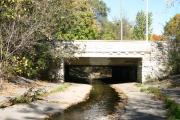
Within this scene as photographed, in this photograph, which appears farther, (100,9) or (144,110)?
(100,9)

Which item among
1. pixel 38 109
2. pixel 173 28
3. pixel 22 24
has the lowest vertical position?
pixel 38 109

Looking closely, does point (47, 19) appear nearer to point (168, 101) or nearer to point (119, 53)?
point (168, 101)

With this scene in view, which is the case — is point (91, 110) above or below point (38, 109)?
below

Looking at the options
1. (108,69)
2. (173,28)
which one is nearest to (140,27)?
(108,69)

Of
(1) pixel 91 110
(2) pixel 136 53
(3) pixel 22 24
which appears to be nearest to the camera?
(1) pixel 91 110

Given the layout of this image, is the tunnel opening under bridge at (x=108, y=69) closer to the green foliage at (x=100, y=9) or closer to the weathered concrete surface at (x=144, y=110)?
the green foliage at (x=100, y=9)

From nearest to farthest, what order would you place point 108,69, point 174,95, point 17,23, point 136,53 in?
1. point 17,23
2. point 174,95
3. point 136,53
4. point 108,69

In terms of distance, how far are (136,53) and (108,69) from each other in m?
33.9

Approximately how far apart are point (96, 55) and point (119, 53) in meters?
2.39

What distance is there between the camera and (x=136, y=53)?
44000 millimetres

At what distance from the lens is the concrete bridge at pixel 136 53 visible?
4338cm

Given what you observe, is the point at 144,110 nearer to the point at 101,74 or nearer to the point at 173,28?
the point at 173,28

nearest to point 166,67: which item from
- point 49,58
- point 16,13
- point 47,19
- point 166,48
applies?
point 166,48

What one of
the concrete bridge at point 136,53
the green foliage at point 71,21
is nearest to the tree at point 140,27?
the green foliage at point 71,21
